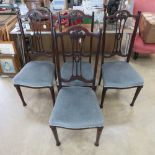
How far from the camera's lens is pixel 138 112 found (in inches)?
73.9

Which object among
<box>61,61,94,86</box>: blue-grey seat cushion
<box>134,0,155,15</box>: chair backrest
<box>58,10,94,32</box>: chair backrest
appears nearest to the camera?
<box>61,61,94,86</box>: blue-grey seat cushion

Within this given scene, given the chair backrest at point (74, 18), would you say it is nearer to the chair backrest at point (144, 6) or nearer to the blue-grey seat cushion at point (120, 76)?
the blue-grey seat cushion at point (120, 76)

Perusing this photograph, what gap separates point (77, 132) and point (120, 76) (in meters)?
0.71

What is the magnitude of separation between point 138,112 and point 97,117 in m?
0.78

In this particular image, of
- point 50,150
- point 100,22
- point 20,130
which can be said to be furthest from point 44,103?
point 100,22

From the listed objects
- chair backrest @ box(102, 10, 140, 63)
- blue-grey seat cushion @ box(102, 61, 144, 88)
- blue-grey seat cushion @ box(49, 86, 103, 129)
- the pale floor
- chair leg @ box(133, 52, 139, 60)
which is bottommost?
the pale floor

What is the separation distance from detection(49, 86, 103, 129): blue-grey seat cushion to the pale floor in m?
0.38

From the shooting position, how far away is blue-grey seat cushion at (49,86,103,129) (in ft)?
4.23

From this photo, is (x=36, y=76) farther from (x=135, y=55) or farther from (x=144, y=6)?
(x=144, y=6)

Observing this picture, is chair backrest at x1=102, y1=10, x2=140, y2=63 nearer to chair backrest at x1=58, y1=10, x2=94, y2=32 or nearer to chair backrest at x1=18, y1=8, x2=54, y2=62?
chair backrest at x1=58, y1=10, x2=94, y2=32

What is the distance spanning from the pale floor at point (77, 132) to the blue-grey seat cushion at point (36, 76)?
1.29 feet

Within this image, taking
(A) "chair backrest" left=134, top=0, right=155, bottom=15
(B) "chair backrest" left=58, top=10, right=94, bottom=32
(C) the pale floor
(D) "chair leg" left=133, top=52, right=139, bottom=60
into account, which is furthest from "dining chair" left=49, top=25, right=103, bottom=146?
(A) "chair backrest" left=134, top=0, right=155, bottom=15

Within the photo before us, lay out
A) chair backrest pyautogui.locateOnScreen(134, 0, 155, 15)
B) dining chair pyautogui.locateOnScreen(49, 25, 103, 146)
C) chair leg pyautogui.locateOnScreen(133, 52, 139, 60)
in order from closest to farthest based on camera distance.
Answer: dining chair pyautogui.locateOnScreen(49, 25, 103, 146)
chair leg pyautogui.locateOnScreen(133, 52, 139, 60)
chair backrest pyautogui.locateOnScreen(134, 0, 155, 15)

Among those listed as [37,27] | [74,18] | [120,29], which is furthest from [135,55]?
[37,27]
